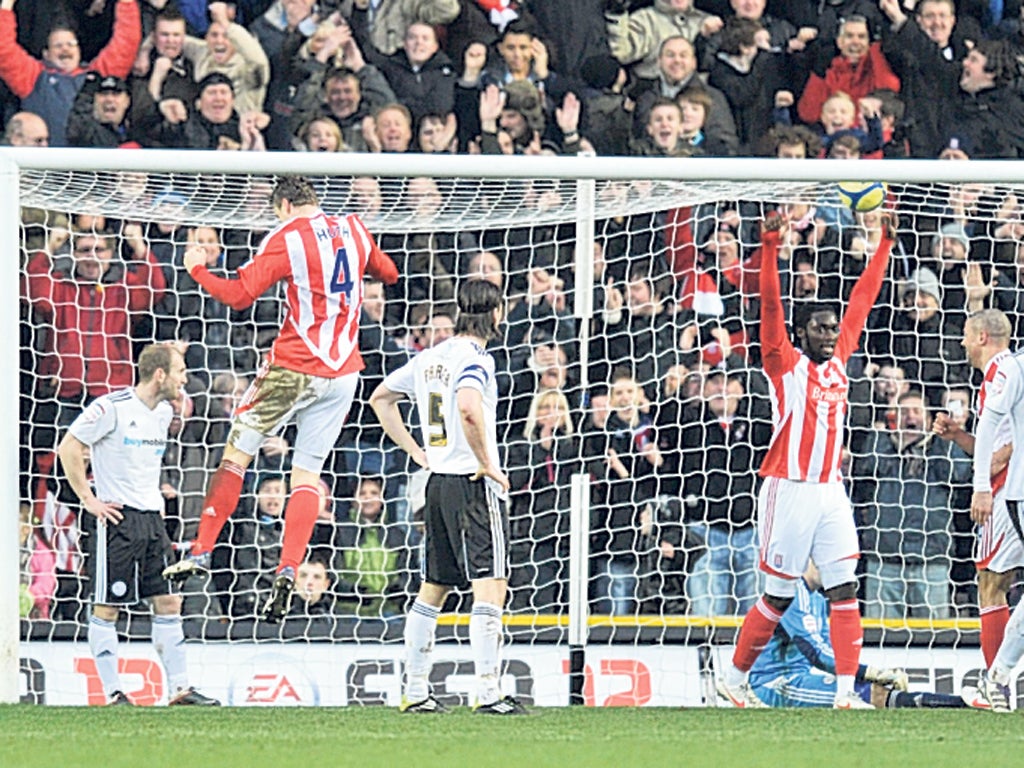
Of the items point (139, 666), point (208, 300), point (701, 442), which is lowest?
point (139, 666)

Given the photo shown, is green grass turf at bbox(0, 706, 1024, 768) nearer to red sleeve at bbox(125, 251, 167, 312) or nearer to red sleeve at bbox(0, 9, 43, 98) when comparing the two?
red sleeve at bbox(125, 251, 167, 312)

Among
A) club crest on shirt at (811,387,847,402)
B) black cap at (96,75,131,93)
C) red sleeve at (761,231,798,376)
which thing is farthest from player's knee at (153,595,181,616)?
black cap at (96,75,131,93)

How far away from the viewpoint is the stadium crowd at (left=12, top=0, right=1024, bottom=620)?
9172mm

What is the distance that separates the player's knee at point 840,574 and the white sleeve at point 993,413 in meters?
0.66

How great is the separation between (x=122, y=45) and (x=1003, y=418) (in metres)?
5.54

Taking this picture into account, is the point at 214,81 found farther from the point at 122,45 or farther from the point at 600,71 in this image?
the point at 600,71

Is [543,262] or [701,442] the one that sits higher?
[543,262]

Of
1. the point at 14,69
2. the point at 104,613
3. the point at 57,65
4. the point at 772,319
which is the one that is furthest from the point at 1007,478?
the point at 14,69

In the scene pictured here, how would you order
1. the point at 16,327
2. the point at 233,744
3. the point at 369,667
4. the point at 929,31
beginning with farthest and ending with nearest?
the point at 929,31
the point at 369,667
the point at 16,327
the point at 233,744

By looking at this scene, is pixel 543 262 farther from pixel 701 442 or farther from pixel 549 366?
pixel 701 442

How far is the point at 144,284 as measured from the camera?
910 cm

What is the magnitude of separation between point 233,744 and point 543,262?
426 centimetres

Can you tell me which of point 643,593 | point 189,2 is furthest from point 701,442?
point 189,2

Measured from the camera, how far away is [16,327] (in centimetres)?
751
